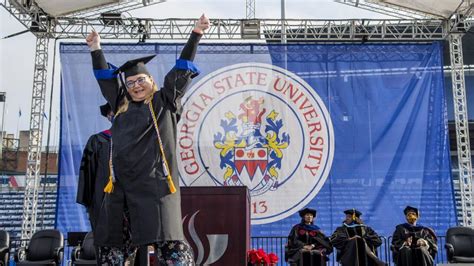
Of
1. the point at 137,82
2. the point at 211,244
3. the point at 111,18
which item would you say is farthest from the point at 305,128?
the point at 137,82

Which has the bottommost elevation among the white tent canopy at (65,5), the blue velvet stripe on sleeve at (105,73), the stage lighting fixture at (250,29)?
the blue velvet stripe on sleeve at (105,73)

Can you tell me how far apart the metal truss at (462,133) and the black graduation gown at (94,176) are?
6.60m

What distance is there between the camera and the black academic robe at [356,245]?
266 inches

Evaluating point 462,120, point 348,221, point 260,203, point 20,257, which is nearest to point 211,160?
point 260,203

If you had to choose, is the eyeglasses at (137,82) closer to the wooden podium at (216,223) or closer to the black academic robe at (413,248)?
the wooden podium at (216,223)

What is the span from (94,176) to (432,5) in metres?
7.12

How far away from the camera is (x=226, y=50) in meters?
8.98

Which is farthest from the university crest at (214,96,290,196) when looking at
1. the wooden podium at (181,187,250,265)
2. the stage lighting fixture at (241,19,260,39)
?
the wooden podium at (181,187,250,265)

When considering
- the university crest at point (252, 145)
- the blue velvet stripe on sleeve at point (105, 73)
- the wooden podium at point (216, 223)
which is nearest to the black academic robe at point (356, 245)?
the university crest at point (252, 145)

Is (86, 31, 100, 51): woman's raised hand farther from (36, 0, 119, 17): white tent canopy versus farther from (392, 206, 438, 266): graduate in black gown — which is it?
(36, 0, 119, 17): white tent canopy

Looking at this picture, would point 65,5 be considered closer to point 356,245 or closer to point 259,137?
point 259,137

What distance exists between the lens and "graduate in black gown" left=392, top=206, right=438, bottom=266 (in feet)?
22.2

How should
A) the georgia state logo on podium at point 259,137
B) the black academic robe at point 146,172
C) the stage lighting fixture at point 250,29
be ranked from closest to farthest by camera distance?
the black academic robe at point 146,172
the georgia state logo on podium at point 259,137
the stage lighting fixture at point 250,29

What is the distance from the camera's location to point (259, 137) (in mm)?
8664
